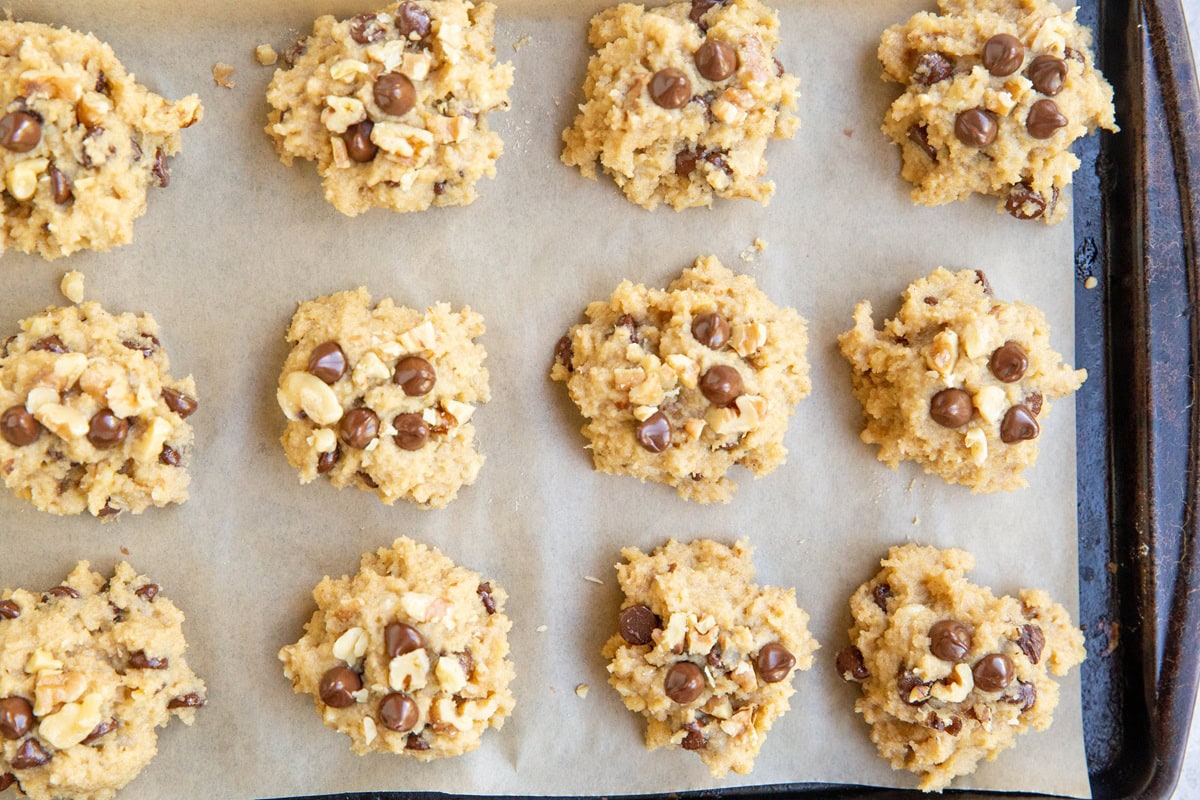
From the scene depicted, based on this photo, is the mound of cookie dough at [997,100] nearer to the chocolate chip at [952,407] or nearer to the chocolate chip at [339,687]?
the chocolate chip at [952,407]

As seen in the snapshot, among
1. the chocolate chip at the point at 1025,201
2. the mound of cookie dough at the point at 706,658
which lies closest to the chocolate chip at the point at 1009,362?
the chocolate chip at the point at 1025,201

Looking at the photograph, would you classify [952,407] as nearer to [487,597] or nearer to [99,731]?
[487,597]

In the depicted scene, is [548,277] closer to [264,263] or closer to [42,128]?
[264,263]

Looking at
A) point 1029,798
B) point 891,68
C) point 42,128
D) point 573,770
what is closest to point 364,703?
point 573,770

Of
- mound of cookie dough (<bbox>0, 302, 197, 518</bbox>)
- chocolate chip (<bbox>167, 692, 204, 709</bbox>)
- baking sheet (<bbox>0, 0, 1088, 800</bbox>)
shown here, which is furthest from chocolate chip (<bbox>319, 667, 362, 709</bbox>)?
mound of cookie dough (<bbox>0, 302, 197, 518</bbox>)

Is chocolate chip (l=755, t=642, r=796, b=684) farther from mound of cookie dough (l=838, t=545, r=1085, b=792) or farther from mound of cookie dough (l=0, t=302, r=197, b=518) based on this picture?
mound of cookie dough (l=0, t=302, r=197, b=518)

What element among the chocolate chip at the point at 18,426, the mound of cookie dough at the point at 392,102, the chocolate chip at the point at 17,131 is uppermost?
the mound of cookie dough at the point at 392,102
